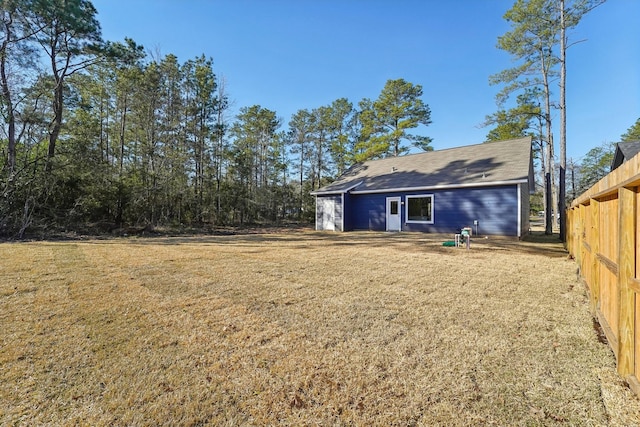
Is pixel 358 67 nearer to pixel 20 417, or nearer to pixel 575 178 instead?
pixel 20 417

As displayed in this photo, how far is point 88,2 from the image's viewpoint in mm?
12094

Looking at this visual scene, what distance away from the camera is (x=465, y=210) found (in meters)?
11.3

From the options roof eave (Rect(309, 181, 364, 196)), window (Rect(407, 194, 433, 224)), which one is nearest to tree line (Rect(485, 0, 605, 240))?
window (Rect(407, 194, 433, 224))

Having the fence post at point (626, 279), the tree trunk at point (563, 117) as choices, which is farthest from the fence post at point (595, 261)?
the tree trunk at point (563, 117)

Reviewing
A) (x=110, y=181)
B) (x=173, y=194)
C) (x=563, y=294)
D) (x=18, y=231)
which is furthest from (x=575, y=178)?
(x=18, y=231)

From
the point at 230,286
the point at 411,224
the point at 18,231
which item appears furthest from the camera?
the point at 411,224

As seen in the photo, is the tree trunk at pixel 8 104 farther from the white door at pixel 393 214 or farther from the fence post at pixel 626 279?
the fence post at pixel 626 279

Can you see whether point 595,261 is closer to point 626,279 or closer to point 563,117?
point 626,279

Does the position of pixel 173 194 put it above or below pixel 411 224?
above

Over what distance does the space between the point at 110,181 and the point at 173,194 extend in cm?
278

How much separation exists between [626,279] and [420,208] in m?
11.2

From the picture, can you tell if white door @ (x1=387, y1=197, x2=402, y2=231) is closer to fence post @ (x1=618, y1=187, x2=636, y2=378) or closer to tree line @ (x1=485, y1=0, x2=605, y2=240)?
tree line @ (x1=485, y1=0, x2=605, y2=240)

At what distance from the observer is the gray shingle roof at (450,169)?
35.9 ft

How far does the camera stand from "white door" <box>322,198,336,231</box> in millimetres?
14797
